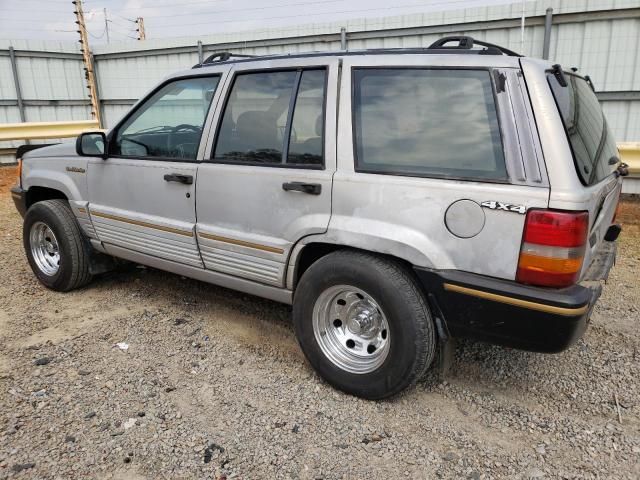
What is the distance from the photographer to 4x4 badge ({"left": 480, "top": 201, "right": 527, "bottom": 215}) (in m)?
2.30

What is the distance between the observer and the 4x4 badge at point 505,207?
2.30 m

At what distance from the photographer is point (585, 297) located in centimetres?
234

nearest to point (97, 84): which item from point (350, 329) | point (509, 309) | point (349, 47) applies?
point (349, 47)

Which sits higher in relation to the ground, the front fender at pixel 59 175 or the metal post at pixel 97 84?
the metal post at pixel 97 84

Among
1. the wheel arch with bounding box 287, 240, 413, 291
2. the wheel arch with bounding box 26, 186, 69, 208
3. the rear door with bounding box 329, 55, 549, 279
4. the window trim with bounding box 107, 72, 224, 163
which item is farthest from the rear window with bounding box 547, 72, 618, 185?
the wheel arch with bounding box 26, 186, 69, 208

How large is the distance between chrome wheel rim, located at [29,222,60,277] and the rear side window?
3208mm

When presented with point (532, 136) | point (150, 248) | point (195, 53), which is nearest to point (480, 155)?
point (532, 136)

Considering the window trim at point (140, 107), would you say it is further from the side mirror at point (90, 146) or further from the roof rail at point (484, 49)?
the roof rail at point (484, 49)

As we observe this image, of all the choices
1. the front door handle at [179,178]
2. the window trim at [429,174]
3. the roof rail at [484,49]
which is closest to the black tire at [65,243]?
the front door handle at [179,178]

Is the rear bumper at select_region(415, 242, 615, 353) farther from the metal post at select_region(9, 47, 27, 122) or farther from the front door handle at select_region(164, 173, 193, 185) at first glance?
the metal post at select_region(9, 47, 27, 122)

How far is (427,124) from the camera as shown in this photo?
260cm

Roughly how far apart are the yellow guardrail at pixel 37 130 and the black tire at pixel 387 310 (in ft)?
33.3

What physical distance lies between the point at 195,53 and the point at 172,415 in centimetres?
1003

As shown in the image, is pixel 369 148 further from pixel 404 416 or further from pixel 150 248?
pixel 150 248
